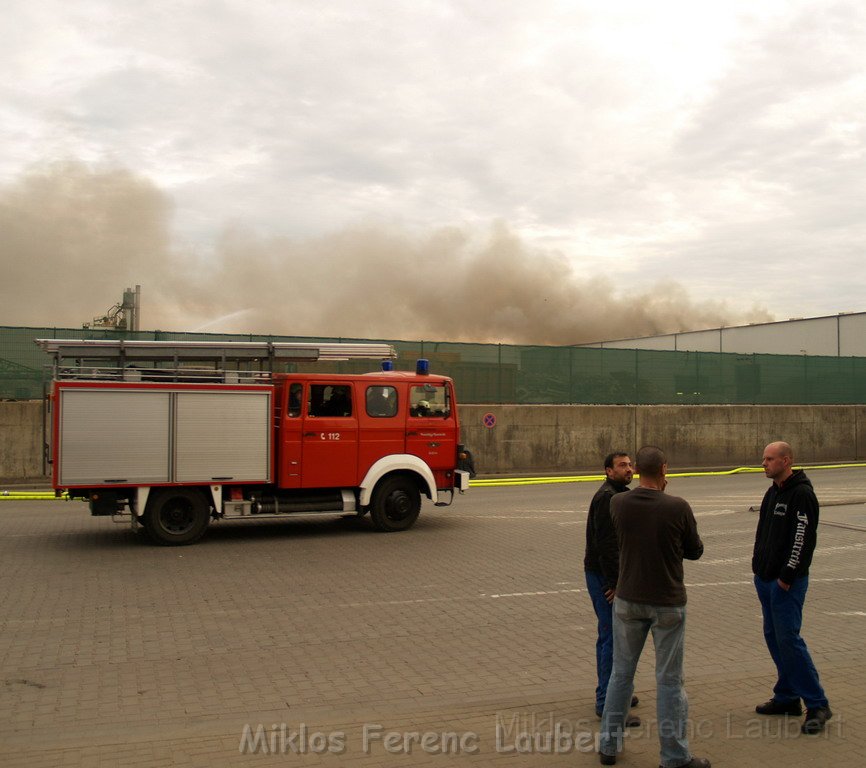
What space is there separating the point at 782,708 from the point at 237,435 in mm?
8454

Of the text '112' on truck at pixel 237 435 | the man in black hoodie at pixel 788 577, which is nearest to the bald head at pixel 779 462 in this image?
the man in black hoodie at pixel 788 577

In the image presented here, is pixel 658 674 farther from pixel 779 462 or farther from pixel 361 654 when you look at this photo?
pixel 361 654

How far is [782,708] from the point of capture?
525 centimetres

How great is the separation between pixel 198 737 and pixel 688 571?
6.51 metres

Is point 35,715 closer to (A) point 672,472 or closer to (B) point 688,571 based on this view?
(B) point 688,571

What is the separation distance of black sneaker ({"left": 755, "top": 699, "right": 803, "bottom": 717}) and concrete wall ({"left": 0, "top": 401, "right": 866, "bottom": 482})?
1808cm

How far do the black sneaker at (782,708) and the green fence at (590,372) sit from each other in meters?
14.4

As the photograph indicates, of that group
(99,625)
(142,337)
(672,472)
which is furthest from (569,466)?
(99,625)

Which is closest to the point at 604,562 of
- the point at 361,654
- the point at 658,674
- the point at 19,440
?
the point at 658,674

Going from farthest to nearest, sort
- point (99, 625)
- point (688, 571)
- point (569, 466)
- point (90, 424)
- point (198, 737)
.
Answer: point (569, 466) < point (90, 424) < point (688, 571) < point (99, 625) < point (198, 737)

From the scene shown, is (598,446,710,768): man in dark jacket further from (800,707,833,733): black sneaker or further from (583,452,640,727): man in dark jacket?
(800,707,833,733): black sneaker

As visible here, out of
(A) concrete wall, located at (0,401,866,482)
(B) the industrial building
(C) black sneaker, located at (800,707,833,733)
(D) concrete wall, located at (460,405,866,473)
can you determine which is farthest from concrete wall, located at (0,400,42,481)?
(B) the industrial building

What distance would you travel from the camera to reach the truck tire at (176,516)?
1171 cm

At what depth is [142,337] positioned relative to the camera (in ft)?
69.0
